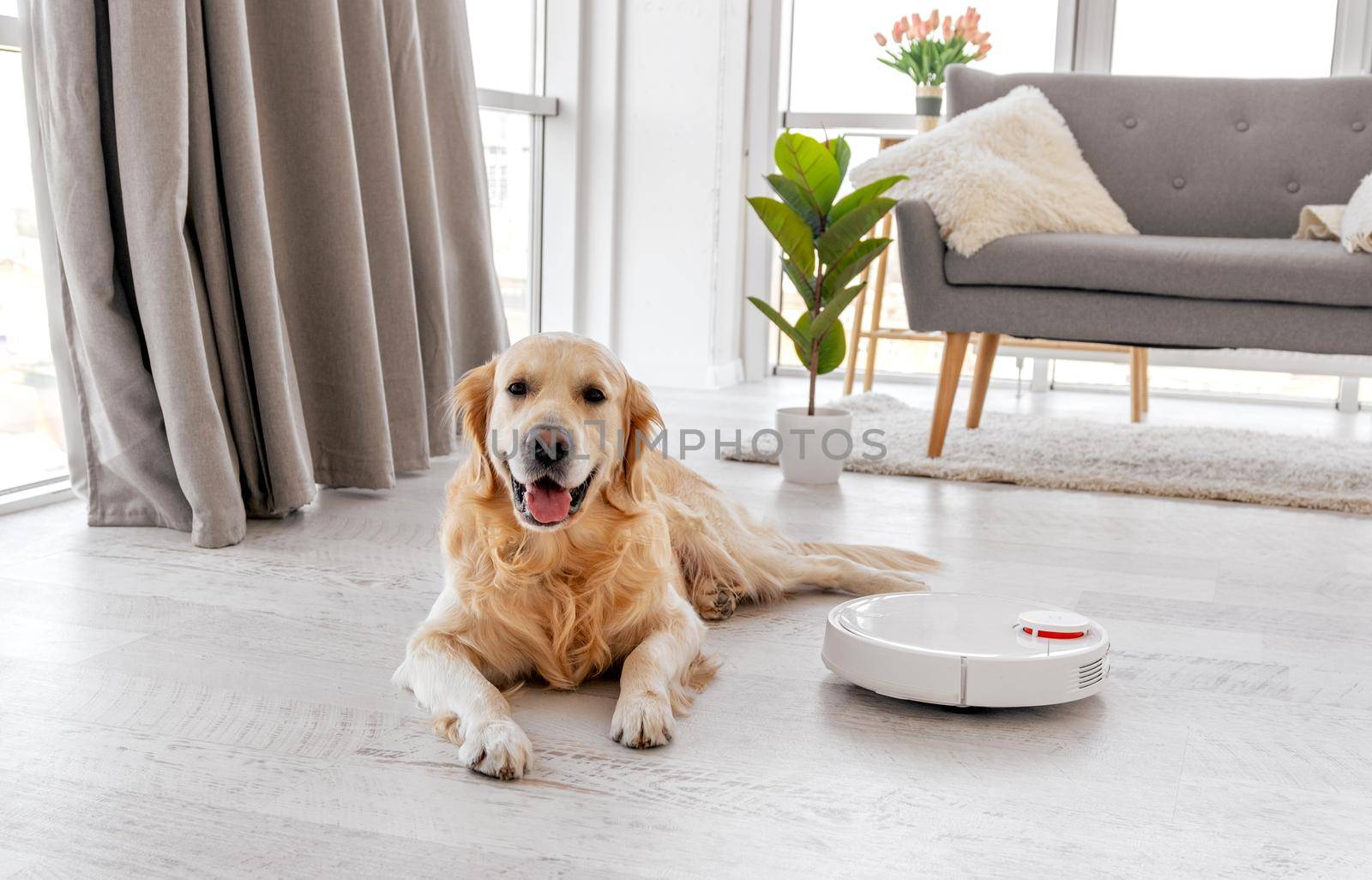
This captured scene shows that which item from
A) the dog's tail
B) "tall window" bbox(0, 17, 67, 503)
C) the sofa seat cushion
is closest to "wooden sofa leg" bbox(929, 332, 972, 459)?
the sofa seat cushion

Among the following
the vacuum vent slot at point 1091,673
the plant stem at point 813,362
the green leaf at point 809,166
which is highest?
the green leaf at point 809,166

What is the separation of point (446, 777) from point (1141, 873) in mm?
727

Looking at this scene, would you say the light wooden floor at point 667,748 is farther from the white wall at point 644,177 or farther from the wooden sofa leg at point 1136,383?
the white wall at point 644,177

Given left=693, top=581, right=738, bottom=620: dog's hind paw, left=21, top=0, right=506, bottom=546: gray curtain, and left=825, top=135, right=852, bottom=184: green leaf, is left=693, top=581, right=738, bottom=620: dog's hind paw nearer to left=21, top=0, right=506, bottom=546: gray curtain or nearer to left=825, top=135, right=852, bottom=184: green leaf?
left=21, top=0, right=506, bottom=546: gray curtain

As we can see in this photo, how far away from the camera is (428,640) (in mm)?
1602

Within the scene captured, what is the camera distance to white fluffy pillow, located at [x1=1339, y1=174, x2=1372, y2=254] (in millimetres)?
3125

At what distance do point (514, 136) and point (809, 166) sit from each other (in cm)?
185

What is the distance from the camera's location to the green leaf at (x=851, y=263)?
10.4 ft

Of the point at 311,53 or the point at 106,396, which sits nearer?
the point at 106,396

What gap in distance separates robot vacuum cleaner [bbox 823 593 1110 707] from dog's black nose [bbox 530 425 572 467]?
44 centimetres

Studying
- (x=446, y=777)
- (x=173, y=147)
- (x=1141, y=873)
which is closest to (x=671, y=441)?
(x=173, y=147)

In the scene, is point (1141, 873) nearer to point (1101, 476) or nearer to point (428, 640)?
point (428, 640)

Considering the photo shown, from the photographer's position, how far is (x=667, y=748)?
147cm

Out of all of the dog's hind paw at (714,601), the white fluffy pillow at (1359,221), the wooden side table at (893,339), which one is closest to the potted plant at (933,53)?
the wooden side table at (893,339)
